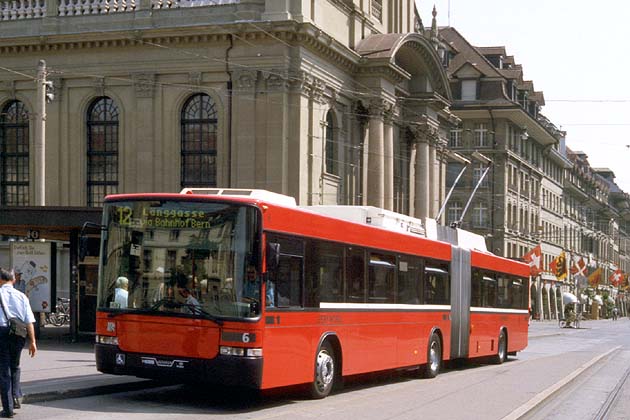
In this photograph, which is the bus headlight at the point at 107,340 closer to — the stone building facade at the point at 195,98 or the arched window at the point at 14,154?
the stone building facade at the point at 195,98

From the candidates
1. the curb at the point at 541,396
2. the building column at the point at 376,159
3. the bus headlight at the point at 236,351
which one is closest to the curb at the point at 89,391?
the bus headlight at the point at 236,351

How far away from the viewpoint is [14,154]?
4894cm

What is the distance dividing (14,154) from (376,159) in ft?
52.4

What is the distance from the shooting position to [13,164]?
49.0 metres

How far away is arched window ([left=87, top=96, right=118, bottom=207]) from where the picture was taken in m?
47.5

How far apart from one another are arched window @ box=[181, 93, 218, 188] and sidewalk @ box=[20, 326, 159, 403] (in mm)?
22524

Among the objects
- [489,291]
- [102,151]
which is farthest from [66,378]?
[102,151]

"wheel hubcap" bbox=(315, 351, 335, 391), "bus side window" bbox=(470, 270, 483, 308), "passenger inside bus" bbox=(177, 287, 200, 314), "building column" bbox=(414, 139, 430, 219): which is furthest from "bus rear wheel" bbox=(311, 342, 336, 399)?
"building column" bbox=(414, 139, 430, 219)

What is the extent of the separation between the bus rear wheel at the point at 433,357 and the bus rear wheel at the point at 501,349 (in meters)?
5.39

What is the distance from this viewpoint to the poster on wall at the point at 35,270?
2575 cm

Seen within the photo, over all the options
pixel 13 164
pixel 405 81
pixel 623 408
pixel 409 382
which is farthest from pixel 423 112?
pixel 623 408

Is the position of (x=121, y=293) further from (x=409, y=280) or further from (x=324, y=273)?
Result: (x=409, y=280)

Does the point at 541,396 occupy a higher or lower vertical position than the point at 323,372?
lower

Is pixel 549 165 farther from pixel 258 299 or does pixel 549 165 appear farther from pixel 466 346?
pixel 258 299
